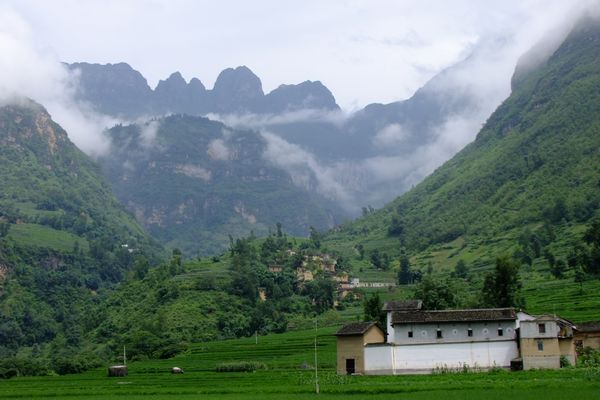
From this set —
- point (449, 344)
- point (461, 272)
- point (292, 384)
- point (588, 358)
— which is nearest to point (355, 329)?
point (449, 344)

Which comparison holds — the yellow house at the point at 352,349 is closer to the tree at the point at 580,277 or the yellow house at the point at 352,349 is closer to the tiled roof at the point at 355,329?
the tiled roof at the point at 355,329

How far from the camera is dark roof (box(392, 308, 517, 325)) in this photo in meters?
70.2

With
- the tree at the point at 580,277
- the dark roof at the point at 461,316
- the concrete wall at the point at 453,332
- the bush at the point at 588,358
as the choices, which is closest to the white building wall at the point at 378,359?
the concrete wall at the point at 453,332

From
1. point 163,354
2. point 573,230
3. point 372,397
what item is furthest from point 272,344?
point 573,230

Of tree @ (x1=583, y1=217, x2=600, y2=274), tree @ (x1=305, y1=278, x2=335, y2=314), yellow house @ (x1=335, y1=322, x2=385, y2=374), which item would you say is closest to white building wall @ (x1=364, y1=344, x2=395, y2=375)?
yellow house @ (x1=335, y1=322, x2=385, y2=374)

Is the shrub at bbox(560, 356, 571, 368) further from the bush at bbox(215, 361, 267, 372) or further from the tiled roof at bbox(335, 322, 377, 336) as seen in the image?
the bush at bbox(215, 361, 267, 372)

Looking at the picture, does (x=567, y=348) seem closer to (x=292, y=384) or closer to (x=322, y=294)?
(x=292, y=384)

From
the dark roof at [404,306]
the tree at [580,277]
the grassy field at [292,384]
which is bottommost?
the grassy field at [292,384]

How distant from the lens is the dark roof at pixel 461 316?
70.2 metres

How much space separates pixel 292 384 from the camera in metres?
62.6

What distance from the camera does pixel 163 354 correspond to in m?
115

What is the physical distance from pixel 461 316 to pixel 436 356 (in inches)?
161

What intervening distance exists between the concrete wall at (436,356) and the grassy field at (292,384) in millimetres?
4013

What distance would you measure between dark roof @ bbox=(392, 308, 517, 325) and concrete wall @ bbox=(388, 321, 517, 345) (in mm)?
462
